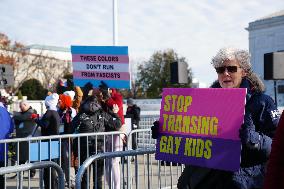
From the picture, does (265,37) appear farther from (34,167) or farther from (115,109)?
(34,167)

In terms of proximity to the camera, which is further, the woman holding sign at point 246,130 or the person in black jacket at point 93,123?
the person in black jacket at point 93,123

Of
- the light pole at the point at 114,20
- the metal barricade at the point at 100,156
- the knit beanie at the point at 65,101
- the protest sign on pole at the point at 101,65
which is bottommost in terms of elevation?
the metal barricade at the point at 100,156

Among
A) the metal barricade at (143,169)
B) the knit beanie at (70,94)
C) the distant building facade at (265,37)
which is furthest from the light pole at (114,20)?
the distant building facade at (265,37)

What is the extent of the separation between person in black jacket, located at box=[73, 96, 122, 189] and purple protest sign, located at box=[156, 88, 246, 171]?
340cm

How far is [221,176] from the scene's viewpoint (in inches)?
132

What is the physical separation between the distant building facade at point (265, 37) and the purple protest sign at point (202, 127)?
189 feet

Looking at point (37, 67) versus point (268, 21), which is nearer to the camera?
point (268, 21)

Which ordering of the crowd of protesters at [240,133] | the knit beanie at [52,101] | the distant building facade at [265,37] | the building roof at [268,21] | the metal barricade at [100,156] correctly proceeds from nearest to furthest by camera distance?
the crowd of protesters at [240,133] → the metal barricade at [100,156] → the knit beanie at [52,101] → the distant building facade at [265,37] → the building roof at [268,21]

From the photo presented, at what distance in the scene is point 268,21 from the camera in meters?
63.5

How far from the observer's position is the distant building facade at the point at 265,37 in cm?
6178

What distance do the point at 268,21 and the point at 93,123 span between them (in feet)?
195

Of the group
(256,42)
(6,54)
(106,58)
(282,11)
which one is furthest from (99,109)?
(282,11)

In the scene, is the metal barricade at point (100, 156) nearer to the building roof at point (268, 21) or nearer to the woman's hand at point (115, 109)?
the woman's hand at point (115, 109)

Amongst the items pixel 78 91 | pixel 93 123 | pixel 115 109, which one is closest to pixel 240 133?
pixel 93 123
